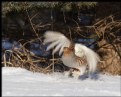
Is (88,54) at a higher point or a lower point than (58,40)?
lower

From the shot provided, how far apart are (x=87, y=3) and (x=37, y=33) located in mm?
1107

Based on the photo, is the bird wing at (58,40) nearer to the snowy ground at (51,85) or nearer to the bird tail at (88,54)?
the bird tail at (88,54)

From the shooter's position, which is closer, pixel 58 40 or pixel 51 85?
pixel 51 85

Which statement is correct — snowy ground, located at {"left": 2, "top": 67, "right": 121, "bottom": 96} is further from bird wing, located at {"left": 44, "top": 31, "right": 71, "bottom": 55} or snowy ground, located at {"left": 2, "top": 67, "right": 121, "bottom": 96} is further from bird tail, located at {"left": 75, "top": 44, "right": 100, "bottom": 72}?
bird wing, located at {"left": 44, "top": 31, "right": 71, "bottom": 55}

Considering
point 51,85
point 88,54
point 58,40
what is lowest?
point 51,85

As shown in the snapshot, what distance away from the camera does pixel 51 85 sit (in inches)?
153

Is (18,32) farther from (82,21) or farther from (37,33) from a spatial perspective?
(82,21)

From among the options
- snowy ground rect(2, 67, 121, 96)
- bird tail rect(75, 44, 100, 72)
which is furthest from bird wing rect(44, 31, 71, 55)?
snowy ground rect(2, 67, 121, 96)

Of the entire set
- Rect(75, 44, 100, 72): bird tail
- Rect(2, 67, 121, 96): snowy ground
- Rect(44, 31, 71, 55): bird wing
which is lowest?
Rect(2, 67, 121, 96): snowy ground

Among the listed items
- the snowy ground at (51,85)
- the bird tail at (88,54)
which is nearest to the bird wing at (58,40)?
the bird tail at (88,54)

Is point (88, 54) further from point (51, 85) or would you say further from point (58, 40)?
point (51, 85)

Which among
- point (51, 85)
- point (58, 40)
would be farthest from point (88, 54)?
point (51, 85)

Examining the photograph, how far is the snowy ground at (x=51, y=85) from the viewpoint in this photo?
3451 mm

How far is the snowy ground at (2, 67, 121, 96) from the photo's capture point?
3451 mm
